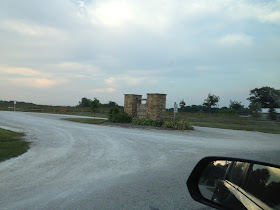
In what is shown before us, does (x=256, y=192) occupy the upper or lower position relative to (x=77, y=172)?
upper

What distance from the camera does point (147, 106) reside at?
21.5m

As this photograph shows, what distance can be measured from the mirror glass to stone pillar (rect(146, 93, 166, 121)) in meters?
18.3

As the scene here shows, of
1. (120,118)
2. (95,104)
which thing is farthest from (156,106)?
(95,104)

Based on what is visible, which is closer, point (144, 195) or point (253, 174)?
point (253, 174)

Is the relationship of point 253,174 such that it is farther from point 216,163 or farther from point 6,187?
point 6,187

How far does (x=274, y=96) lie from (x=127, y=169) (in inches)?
208

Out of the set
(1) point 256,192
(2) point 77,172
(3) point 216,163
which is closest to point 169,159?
(2) point 77,172

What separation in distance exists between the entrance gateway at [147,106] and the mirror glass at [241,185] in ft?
59.9

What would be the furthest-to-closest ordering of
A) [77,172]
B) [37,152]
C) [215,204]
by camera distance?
[37,152] < [77,172] < [215,204]

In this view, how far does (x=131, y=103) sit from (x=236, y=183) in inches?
824

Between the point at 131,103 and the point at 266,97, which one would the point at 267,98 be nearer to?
the point at 266,97

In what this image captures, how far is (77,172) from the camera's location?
6070 millimetres

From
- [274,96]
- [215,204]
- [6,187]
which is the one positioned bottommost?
[6,187]

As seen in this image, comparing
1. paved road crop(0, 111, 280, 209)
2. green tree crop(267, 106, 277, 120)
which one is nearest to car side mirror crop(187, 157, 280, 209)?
paved road crop(0, 111, 280, 209)
